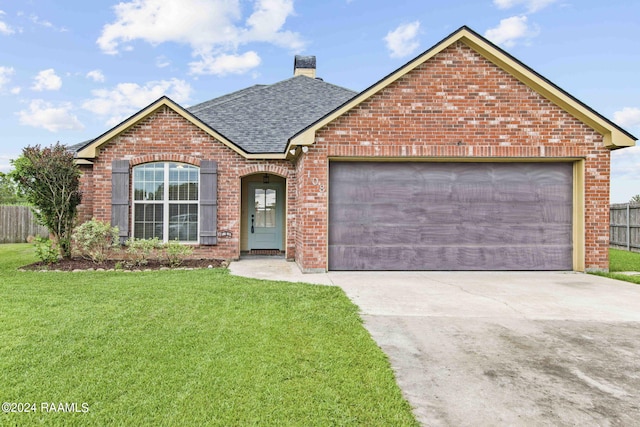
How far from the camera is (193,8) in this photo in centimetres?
1177

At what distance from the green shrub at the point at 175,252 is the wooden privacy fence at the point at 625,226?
577 inches

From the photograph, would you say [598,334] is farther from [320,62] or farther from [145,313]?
[320,62]

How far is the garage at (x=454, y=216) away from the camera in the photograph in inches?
328

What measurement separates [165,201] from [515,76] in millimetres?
9165

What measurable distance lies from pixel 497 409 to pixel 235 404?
1.82m

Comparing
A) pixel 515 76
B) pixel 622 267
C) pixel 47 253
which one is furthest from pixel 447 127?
pixel 47 253

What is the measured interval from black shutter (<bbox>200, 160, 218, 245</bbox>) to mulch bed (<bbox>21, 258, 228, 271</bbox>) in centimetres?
68

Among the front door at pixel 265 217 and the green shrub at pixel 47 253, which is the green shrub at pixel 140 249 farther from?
the front door at pixel 265 217

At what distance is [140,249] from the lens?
939 centimetres

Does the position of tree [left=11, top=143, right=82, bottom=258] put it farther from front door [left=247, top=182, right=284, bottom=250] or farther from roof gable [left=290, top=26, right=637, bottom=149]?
roof gable [left=290, top=26, right=637, bottom=149]

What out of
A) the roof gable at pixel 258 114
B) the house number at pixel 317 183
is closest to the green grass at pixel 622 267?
the house number at pixel 317 183

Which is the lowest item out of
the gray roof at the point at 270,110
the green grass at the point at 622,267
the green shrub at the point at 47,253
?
the green grass at the point at 622,267

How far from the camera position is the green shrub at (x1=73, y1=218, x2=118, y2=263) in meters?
8.94

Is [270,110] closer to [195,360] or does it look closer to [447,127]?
[447,127]
